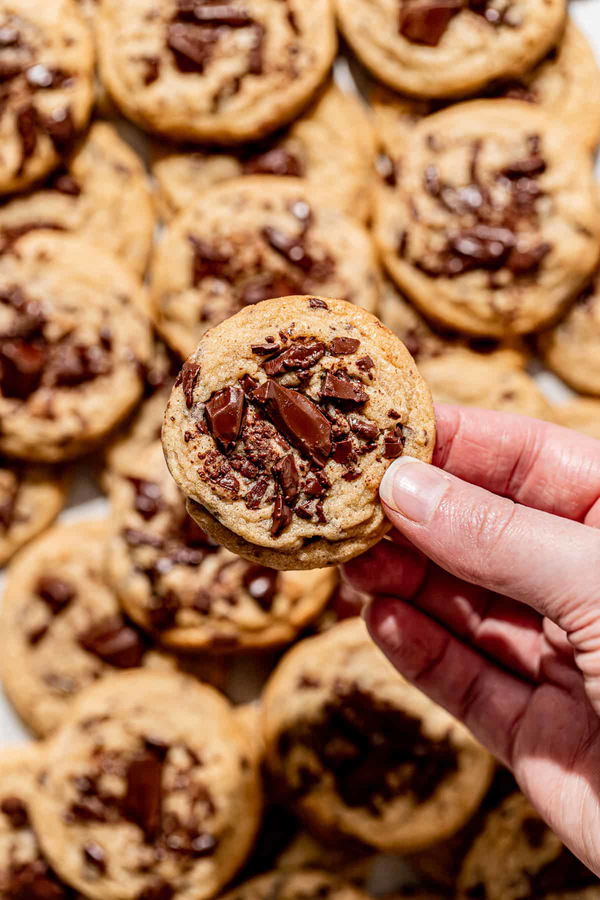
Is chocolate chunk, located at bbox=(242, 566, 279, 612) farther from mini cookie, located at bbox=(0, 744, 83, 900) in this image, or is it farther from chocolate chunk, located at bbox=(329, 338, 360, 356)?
chocolate chunk, located at bbox=(329, 338, 360, 356)

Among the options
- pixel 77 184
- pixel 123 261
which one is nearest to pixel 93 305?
pixel 123 261

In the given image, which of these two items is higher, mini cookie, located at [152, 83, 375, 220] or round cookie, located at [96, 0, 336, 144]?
round cookie, located at [96, 0, 336, 144]

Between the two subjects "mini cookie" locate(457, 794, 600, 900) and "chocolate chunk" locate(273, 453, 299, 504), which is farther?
"mini cookie" locate(457, 794, 600, 900)

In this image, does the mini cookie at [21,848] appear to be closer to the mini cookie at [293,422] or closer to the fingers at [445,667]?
the fingers at [445,667]

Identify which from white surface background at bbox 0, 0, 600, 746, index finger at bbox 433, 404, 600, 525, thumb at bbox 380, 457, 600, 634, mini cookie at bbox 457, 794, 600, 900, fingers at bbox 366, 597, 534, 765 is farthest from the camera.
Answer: white surface background at bbox 0, 0, 600, 746

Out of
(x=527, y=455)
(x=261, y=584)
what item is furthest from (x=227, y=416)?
(x=261, y=584)

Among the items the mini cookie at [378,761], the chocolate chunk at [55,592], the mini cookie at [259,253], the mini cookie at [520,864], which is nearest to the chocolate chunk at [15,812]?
the chocolate chunk at [55,592]

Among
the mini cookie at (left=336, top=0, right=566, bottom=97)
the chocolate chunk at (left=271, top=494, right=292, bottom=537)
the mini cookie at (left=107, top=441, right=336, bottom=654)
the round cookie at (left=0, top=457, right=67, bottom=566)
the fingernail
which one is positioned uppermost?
the mini cookie at (left=336, top=0, right=566, bottom=97)

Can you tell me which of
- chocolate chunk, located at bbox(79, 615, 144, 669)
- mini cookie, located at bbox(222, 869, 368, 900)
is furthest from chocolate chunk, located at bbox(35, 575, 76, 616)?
mini cookie, located at bbox(222, 869, 368, 900)
